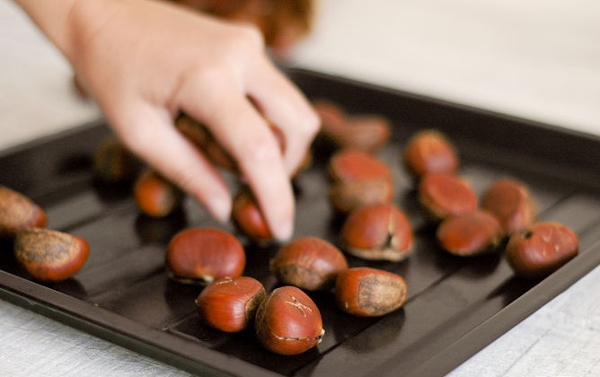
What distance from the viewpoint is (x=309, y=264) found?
78 centimetres

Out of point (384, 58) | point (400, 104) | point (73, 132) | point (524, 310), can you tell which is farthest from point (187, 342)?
point (384, 58)

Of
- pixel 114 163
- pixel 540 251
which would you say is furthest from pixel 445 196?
pixel 114 163

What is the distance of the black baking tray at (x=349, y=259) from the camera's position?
25.7 inches

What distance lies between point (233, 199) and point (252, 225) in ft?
0.25

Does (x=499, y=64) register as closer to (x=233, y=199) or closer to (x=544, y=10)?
(x=544, y=10)

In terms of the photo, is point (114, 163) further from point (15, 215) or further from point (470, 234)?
point (470, 234)

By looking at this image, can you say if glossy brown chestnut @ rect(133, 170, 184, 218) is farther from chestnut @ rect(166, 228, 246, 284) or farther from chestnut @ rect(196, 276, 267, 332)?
chestnut @ rect(196, 276, 267, 332)

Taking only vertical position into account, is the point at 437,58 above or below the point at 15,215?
below

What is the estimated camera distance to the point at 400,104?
1236 mm

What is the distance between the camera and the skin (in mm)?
870

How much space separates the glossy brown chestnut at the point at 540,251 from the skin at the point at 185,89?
252 mm

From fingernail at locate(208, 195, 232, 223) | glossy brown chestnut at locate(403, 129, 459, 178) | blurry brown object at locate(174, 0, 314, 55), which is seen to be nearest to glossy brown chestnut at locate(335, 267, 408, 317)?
fingernail at locate(208, 195, 232, 223)

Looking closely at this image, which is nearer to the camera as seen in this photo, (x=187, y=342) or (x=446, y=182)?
(x=187, y=342)

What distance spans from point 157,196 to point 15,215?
0.17 meters
